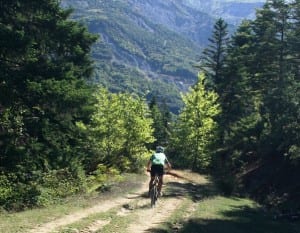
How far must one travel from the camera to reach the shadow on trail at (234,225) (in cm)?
1535

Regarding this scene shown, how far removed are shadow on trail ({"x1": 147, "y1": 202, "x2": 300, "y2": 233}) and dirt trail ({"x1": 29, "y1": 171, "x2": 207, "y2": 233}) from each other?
0.74 metres

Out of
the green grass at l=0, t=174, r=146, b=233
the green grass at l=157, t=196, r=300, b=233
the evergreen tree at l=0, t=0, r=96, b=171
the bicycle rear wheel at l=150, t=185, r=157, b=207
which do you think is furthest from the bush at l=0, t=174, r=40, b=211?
the green grass at l=157, t=196, r=300, b=233

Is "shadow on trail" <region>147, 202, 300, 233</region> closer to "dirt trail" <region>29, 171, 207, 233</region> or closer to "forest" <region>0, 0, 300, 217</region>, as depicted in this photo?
"dirt trail" <region>29, 171, 207, 233</region>

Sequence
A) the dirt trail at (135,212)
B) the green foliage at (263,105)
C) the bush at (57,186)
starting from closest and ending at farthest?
the dirt trail at (135,212)
the bush at (57,186)
the green foliage at (263,105)

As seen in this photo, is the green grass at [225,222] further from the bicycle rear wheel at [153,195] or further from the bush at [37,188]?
the bush at [37,188]

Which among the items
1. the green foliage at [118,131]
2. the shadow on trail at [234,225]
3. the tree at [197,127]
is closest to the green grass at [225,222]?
the shadow on trail at [234,225]

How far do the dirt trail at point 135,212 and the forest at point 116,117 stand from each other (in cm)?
240

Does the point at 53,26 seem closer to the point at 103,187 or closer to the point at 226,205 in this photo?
the point at 103,187

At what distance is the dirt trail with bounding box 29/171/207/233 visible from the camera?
13.9 m

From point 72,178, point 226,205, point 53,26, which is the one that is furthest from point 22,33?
point 226,205

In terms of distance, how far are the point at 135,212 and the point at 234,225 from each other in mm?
3771

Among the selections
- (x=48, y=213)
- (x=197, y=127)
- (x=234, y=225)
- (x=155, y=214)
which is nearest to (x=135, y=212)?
(x=155, y=214)

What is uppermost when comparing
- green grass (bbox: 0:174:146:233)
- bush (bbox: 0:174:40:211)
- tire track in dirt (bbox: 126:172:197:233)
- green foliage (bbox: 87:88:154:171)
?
green foliage (bbox: 87:88:154:171)

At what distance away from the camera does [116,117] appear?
32781 mm
